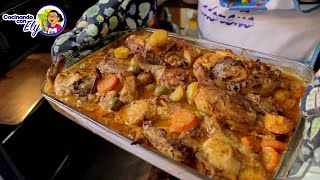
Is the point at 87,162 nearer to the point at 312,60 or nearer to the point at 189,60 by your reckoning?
the point at 189,60

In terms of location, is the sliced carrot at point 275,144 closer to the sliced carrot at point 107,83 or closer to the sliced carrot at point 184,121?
the sliced carrot at point 184,121

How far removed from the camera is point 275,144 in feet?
3.08

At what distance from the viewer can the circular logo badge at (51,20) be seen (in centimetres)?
176

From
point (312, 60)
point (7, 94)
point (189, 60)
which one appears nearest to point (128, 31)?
point (189, 60)

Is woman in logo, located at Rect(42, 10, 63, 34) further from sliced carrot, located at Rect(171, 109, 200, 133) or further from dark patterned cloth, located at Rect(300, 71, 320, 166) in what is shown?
dark patterned cloth, located at Rect(300, 71, 320, 166)

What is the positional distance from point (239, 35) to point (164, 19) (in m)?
1.15

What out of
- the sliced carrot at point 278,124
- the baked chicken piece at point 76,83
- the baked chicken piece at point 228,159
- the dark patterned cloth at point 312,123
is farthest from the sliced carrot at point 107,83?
the dark patterned cloth at point 312,123

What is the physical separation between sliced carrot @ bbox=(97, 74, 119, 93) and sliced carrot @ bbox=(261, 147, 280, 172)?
68cm

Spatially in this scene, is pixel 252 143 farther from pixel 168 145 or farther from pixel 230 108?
pixel 168 145

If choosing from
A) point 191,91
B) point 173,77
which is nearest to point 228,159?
point 191,91

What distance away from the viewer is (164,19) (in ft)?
8.55

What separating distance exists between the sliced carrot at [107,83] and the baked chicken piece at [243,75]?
362 millimetres

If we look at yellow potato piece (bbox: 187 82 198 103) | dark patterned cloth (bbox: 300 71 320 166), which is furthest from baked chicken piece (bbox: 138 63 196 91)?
dark patterned cloth (bbox: 300 71 320 166)

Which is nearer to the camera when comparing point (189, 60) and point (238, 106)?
point (238, 106)
